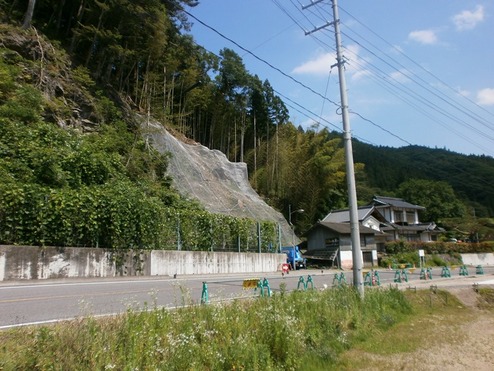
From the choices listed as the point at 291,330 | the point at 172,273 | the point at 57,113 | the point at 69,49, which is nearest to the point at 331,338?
the point at 291,330

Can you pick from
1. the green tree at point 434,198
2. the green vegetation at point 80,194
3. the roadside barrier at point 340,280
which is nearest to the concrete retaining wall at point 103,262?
the green vegetation at point 80,194

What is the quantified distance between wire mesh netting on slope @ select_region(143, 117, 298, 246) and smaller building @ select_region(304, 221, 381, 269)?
288 centimetres

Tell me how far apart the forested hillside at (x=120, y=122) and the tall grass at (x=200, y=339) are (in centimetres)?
907

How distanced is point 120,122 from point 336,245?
76.3 feet

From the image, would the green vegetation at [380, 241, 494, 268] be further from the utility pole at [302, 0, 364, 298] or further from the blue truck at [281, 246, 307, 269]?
the utility pole at [302, 0, 364, 298]

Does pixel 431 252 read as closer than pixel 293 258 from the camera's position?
No

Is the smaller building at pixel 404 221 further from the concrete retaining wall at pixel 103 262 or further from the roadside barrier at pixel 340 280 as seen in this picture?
the roadside barrier at pixel 340 280

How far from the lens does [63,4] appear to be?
30.3 m

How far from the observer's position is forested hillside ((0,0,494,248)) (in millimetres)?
17062

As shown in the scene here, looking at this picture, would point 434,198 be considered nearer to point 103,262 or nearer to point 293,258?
point 293,258

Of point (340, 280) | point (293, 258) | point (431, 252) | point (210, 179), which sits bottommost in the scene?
point (340, 280)

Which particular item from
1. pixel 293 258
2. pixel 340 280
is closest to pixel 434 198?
pixel 293 258

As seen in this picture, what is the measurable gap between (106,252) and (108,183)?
189 inches

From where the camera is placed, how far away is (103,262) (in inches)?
646
